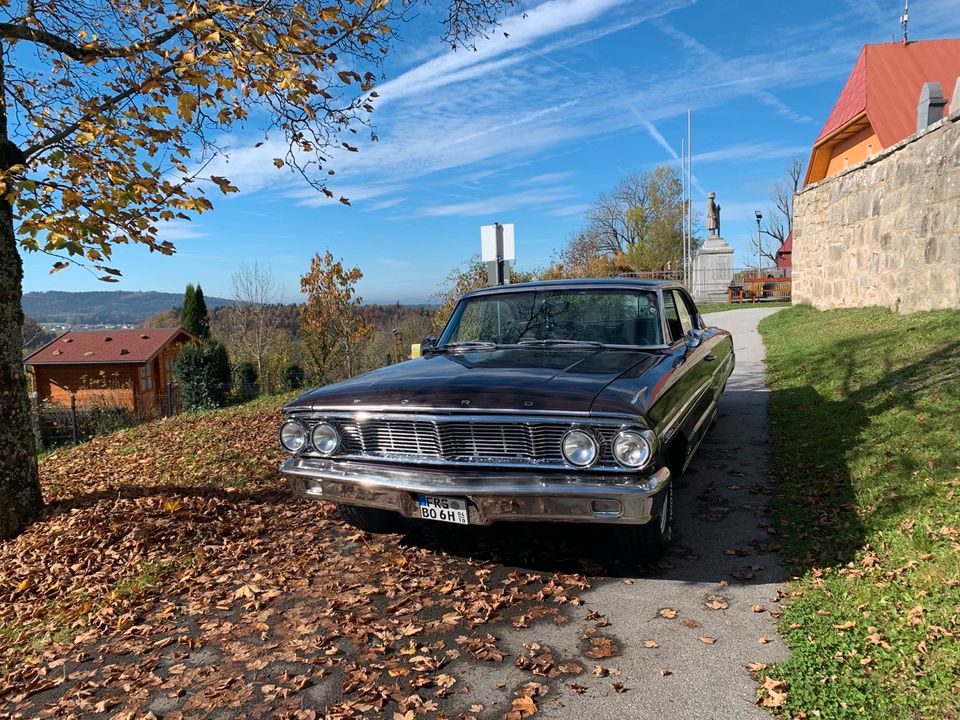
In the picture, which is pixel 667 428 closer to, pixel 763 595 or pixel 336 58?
pixel 763 595

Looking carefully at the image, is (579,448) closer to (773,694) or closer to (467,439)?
(467,439)

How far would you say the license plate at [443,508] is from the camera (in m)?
3.61

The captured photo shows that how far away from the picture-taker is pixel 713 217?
34.6 meters

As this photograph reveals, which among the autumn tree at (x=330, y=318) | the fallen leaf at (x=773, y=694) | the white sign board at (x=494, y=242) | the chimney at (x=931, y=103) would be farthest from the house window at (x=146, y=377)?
the fallen leaf at (x=773, y=694)

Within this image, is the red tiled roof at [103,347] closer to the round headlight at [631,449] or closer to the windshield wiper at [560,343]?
the windshield wiper at [560,343]

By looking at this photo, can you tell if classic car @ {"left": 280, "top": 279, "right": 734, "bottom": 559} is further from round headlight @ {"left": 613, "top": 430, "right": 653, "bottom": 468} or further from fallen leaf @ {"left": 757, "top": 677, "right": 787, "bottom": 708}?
fallen leaf @ {"left": 757, "top": 677, "right": 787, "bottom": 708}

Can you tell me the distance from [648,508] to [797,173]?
74.3 metres

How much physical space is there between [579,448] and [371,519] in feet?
6.61

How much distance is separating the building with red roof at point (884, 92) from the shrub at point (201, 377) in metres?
25.5

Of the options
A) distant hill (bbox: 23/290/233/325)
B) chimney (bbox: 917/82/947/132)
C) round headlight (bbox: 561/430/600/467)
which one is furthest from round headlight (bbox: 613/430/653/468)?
distant hill (bbox: 23/290/233/325)

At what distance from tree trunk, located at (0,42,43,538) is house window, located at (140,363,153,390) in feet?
114

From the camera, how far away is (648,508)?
3.35 m

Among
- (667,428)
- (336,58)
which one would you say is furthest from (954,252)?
(336,58)

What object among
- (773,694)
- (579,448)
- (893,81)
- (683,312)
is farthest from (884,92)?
(773,694)
